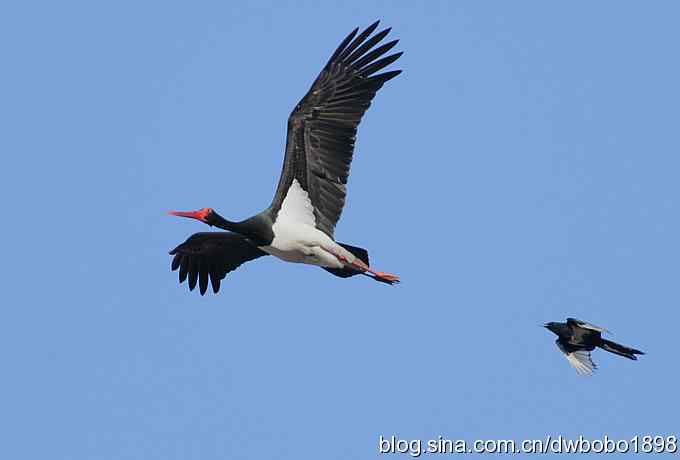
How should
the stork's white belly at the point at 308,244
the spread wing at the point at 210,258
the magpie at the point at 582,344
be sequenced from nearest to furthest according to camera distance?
1. the stork's white belly at the point at 308,244
2. the magpie at the point at 582,344
3. the spread wing at the point at 210,258

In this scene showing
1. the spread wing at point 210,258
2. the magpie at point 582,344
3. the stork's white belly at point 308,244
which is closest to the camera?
the stork's white belly at point 308,244

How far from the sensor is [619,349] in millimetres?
19188

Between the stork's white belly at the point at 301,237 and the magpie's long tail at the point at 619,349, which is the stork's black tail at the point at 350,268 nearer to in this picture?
the stork's white belly at the point at 301,237

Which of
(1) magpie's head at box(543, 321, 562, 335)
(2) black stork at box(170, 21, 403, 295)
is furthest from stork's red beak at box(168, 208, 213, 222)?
(1) magpie's head at box(543, 321, 562, 335)

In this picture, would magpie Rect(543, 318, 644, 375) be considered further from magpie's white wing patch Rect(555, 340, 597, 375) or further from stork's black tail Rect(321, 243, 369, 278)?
stork's black tail Rect(321, 243, 369, 278)

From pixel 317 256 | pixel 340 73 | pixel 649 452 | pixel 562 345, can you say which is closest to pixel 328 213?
pixel 317 256

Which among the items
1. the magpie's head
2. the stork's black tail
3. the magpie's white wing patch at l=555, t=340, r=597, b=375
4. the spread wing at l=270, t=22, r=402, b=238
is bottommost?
the magpie's white wing patch at l=555, t=340, r=597, b=375

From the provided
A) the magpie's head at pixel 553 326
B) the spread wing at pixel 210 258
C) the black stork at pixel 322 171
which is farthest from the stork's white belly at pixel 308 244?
the magpie's head at pixel 553 326

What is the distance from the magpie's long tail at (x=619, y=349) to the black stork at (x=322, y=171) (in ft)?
11.6

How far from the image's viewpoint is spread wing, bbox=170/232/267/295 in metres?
20.2

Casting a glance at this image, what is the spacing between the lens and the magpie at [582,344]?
19.2 m

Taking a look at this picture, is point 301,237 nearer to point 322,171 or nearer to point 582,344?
point 322,171

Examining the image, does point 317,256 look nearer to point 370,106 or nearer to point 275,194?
point 275,194

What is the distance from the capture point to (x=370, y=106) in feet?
60.7
